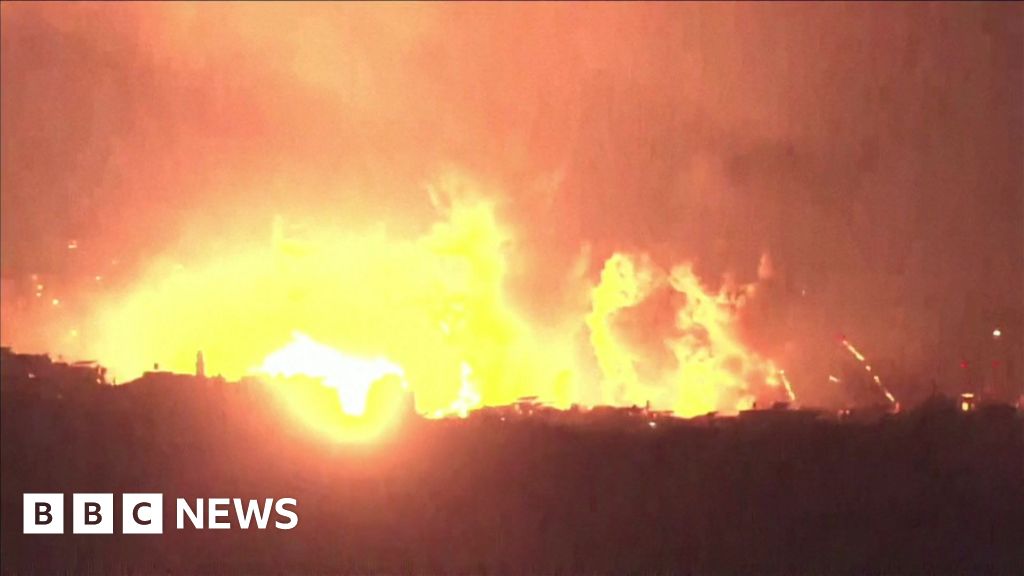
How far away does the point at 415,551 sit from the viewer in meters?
47.7

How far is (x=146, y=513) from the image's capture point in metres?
51.5

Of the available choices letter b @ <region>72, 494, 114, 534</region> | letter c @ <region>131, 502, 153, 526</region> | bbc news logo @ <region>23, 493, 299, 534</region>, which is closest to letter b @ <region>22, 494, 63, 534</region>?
bbc news logo @ <region>23, 493, 299, 534</region>

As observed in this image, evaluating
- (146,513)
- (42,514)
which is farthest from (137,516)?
(42,514)

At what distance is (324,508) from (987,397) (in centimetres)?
3100

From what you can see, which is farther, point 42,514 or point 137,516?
point 42,514

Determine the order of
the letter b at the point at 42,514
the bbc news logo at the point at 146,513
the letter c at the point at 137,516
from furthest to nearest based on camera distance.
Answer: the letter c at the point at 137,516
the bbc news logo at the point at 146,513
the letter b at the point at 42,514

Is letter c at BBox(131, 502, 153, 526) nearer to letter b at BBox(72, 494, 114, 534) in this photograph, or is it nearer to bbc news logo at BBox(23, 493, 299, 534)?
bbc news logo at BBox(23, 493, 299, 534)

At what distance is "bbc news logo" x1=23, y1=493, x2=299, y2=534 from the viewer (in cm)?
4744

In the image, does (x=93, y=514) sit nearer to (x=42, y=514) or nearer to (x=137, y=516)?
(x=137, y=516)

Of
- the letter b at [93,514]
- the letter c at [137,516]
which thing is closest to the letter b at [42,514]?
the letter b at [93,514]

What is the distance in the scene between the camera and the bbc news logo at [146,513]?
47.4 metres

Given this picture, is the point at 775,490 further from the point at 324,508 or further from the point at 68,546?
the point at 68,546

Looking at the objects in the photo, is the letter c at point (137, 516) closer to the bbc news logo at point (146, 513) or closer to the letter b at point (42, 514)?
the bbc news logo at point (146, 513)

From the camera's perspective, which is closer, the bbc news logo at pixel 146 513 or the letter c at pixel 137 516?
the bbc news logo at pixel 146 513
